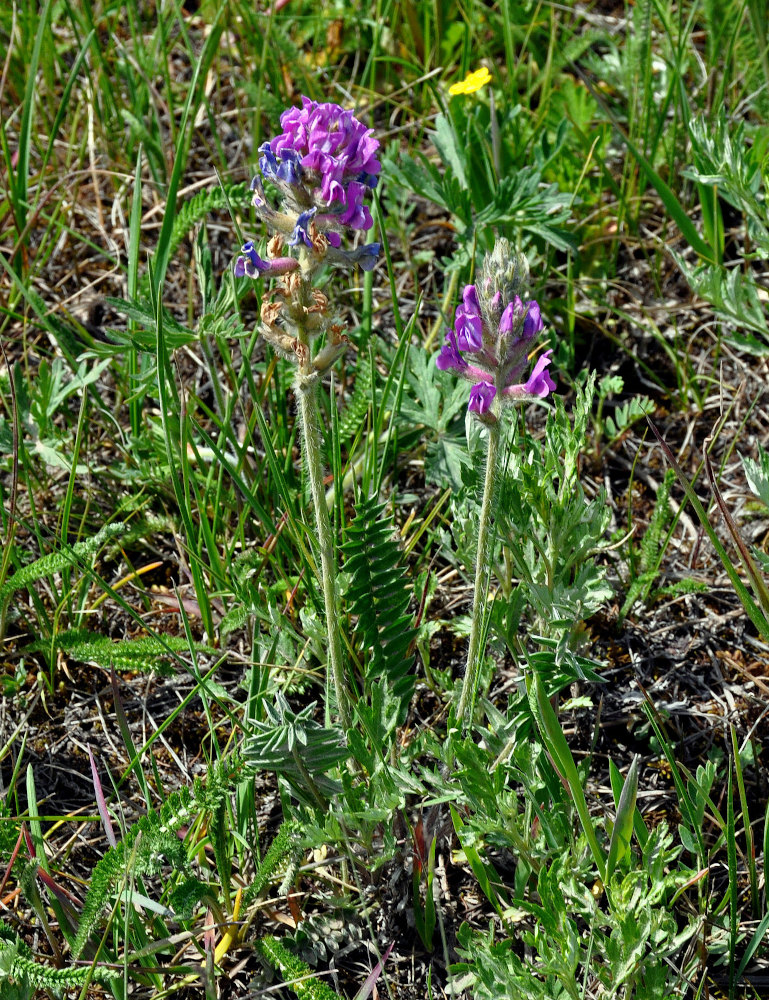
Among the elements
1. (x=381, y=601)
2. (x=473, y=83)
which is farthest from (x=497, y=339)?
(x=473, y=83)

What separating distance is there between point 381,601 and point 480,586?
38 cm

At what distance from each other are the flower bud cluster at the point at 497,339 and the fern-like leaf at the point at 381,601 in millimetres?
531

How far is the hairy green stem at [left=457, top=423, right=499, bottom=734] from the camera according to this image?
2.22 meters

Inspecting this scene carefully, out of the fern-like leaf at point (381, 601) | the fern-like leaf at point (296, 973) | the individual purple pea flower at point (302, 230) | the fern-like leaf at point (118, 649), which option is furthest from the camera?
the fern-like leaf at point (118, 649)

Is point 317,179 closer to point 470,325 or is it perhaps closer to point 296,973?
point 470,325

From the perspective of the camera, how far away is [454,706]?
8.79 ft

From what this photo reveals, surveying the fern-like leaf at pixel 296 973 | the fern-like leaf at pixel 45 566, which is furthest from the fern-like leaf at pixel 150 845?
the fern-like leaf at pixel 45 566

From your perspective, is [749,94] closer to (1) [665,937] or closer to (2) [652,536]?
(2) [652,536]

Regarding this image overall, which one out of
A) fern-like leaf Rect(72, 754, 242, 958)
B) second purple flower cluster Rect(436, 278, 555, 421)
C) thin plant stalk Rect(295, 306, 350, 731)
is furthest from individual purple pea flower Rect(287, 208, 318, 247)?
fern-like leaf Rect(72, 754, 242, 958)

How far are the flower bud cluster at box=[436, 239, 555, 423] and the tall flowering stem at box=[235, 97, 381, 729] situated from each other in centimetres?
24

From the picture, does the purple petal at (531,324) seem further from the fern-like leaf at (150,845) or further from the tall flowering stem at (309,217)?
the fern-like leaf at (150,845)

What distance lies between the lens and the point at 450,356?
218cm

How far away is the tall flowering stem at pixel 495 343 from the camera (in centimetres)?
212

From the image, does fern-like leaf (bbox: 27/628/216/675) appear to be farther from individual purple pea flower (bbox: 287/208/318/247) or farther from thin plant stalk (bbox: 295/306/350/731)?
individual purple pea flower (bbox: 287/208/318/247)
